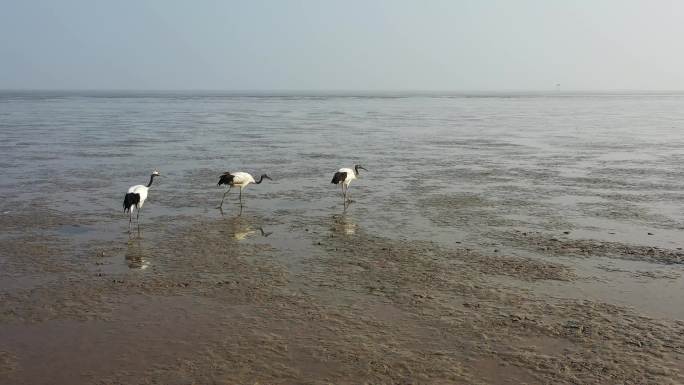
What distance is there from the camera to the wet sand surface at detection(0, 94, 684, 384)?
23.2 ft

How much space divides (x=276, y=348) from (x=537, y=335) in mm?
3517

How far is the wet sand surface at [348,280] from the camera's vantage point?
279 inches

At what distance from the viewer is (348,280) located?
10.1 metres

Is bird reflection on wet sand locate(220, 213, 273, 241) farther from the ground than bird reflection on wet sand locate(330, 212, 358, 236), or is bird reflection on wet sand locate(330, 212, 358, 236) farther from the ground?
bird reflection on wet sand locate(330, 212, 358, 236)

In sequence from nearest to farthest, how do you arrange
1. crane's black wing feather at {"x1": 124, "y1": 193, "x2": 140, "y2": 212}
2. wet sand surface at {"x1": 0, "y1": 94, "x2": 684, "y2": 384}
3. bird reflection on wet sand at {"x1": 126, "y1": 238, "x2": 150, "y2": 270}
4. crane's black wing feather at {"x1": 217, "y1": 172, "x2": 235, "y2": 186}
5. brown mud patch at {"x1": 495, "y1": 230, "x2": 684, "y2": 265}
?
wet sand surface at {"x1": 0, "y1": 94, "x2": 684, "y2": 384}
bird reflection on wet sand at {"x1": 126, "y1": 238, "x2": 150, "y2": 270}
brown mud patch at {"x1": 495, "y1": 230, "x2": 684, "y2": 265}
crane's black wing feather at {"x1": 124, "y1": 193, "x2": 140, "y2": 212}
crane's black wing feather at {"x1": 217, "y1": 172, "x2": 235, "y2": 186}

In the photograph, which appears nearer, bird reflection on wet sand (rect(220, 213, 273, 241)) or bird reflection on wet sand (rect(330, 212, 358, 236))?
bird reflection on wet sand (rect(220, 213, 273, 241))

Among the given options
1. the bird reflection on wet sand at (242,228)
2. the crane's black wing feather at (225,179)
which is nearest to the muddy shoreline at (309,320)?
the bird reflection on wet sand at (242,228)

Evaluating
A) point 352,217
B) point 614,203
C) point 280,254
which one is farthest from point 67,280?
point 614,203

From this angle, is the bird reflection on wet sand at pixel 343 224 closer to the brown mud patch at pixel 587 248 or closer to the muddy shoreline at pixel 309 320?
the muddy shoreline at pixel 309 320

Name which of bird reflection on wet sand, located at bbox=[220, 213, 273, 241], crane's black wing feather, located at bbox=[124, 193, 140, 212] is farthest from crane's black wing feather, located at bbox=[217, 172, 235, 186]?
crane's black wing feather, located at bbox=[124, 193, 140, 212]

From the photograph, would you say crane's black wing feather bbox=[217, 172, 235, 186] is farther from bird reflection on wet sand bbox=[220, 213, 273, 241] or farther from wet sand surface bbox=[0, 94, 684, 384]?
bird reflection on wet sand bbox=[220, 213, 273, 241]

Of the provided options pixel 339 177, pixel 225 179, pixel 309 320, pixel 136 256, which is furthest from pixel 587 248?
pixel 225 179

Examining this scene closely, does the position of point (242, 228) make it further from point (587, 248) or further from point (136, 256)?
point (587, 248)

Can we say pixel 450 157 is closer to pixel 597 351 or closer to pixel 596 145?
pixel 596 145
